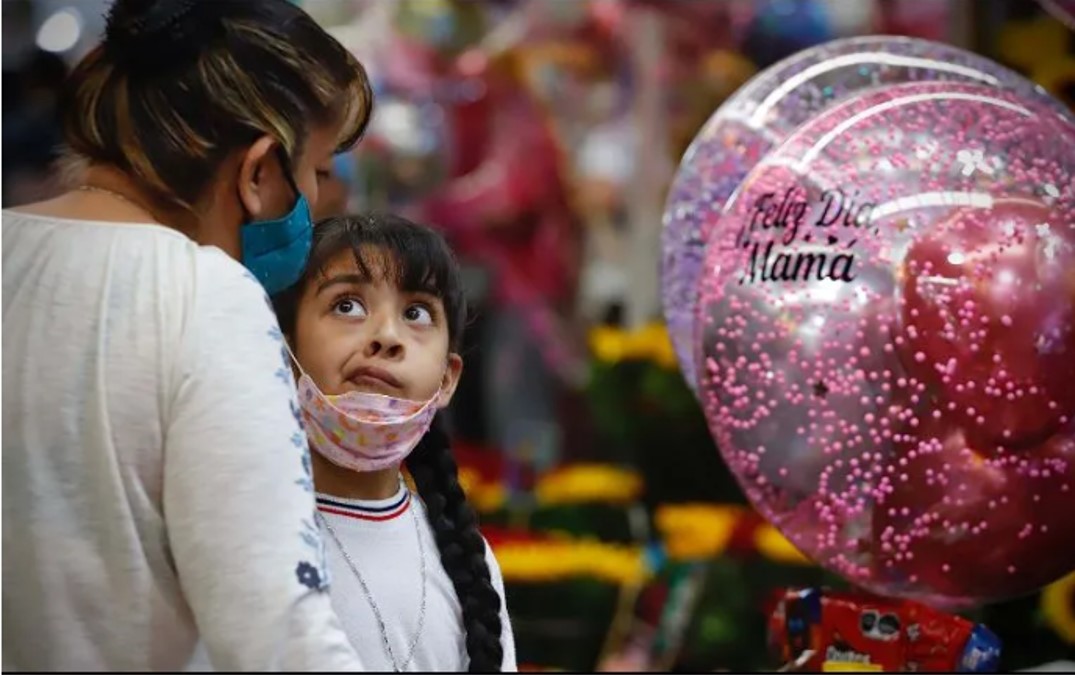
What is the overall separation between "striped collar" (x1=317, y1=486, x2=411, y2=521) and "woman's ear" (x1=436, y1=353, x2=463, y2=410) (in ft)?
0.40

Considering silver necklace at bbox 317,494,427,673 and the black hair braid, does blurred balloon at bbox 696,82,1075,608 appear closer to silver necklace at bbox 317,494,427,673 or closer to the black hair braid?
the black hair braid

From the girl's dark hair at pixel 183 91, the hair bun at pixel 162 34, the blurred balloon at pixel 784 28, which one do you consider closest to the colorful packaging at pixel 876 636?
the girl's dark hair at pixel 183 91

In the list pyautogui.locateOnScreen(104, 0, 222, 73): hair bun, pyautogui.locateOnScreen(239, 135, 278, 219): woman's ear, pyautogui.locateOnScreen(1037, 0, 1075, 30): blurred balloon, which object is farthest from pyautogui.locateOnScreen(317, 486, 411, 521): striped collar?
pyautogui.locateOnScreen(1037, 0, 1075, 30): blurred balloon

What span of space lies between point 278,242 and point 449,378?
1.11 ft

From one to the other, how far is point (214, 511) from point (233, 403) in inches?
3.8

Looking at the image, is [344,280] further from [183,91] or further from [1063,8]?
[1063,8]

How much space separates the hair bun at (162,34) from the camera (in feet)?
5.10

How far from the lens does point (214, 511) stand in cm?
144

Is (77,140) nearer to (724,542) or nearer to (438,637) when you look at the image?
(438,637)

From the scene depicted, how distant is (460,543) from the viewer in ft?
6.13

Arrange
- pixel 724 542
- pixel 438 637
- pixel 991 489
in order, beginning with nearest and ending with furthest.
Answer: pixel 438 637
pixel 991 489
pixel 724 542

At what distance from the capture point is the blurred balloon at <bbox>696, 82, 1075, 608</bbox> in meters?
2.08

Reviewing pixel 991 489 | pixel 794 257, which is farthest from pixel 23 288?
pixel 991 489

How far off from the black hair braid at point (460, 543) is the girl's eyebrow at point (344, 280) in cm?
23
